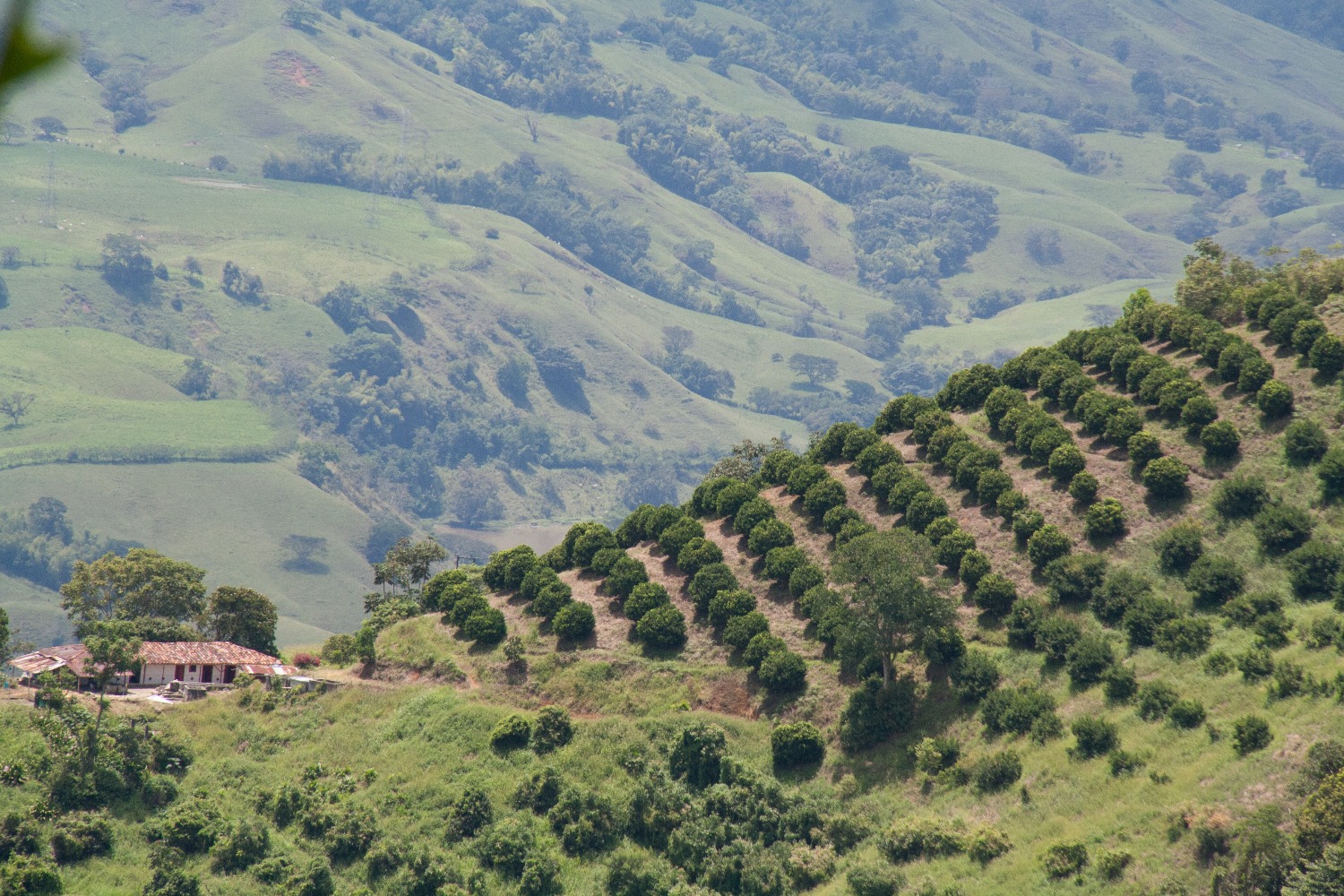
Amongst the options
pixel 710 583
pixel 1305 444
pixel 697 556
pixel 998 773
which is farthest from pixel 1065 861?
pixel 697 556

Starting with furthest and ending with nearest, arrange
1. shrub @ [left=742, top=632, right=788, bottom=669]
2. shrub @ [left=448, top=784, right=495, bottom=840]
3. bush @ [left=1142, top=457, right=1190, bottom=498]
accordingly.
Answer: bush @ [left=1142, top=457, right=1190, bottom=498] → shrub @ [left=742, top=632, right=788, bottom=669] → shrub @ [left=448, top=784, right=495, bottom=840]

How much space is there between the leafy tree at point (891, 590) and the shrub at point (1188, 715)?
470 inches

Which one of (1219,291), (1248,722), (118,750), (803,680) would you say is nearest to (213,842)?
(118,750)

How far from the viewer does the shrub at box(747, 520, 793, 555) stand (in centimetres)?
7306

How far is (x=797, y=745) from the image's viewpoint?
61000mm

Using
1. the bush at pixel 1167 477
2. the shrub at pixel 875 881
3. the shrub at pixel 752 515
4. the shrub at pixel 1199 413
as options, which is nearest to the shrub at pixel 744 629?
the shrub at pixel 752 515

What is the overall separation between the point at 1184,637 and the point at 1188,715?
6.06 m

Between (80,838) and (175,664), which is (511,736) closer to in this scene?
(80,838)

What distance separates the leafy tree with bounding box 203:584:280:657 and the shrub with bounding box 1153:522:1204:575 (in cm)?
5332

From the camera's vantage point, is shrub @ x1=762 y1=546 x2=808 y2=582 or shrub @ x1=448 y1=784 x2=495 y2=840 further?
shrub @ x1=762 y1=546 x2=808 y2=582

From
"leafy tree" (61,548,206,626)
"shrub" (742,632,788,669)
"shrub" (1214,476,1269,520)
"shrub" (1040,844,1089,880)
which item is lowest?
"leafy tree" (61,548,206,626)

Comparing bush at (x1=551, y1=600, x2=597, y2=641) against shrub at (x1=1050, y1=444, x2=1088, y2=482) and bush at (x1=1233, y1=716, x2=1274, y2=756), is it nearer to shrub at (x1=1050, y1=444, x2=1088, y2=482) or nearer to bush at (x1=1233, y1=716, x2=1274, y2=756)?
shrub at (x1=1050, y1=444, x2=1088, y2=482)

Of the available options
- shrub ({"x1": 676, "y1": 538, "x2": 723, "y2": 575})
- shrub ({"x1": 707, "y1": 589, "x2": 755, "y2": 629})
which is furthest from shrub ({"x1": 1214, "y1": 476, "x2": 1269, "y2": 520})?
shrub ({"x1": 676, "y1": 538, "x2": 723, "y2": 575})

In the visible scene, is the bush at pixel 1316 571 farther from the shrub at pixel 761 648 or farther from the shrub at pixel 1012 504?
the shrub at pixel 761 648
